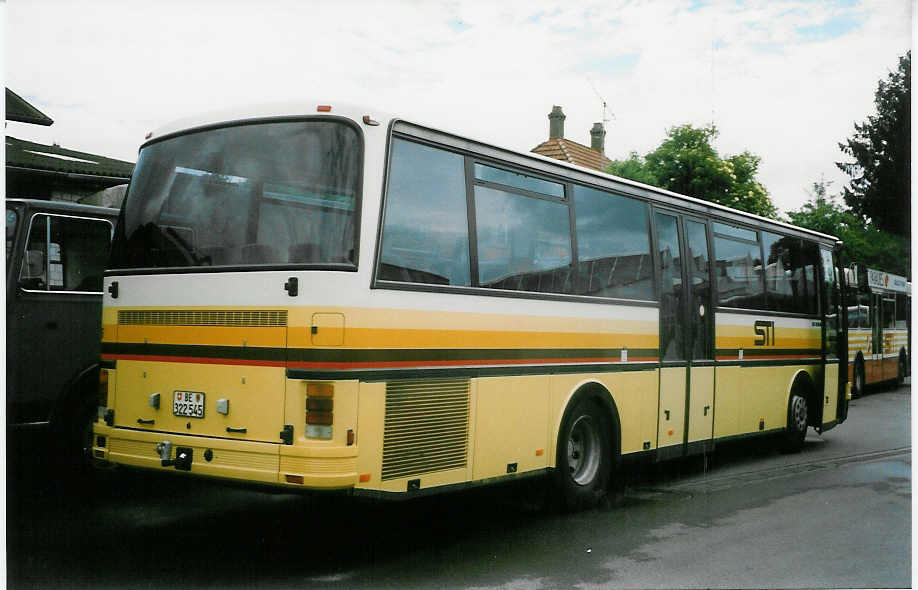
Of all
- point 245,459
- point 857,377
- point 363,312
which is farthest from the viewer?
point 857,377

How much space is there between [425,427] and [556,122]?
17.6 ft

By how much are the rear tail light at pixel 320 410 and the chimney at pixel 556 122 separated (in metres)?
5.36

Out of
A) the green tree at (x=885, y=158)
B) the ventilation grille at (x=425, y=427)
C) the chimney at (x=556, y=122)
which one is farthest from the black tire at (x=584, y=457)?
the chimney at (x=556, y=122)

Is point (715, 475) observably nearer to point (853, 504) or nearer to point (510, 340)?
point (853, 504)

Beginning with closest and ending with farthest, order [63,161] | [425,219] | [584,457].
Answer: [425,219] → [584,457] → [63,161]

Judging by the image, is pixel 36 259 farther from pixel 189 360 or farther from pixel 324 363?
pixel 324 363

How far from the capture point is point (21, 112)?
24.3ft

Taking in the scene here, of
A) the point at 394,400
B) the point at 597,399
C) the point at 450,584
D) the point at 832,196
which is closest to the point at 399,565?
the point at 450,584

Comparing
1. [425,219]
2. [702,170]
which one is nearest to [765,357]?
[702,170]

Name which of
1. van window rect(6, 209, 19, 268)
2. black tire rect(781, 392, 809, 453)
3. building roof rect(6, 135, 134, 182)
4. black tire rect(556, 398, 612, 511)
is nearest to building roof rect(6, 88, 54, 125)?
building roof rect(6, 135, 134, 182)

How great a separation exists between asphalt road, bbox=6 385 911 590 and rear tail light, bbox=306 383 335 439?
1.00 metres

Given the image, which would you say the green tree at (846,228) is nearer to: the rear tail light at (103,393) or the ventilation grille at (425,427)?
the ventilation grille at (425,427)

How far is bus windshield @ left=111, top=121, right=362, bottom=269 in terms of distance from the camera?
6.08m

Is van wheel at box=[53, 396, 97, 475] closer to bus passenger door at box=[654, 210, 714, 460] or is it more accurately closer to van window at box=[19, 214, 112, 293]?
van window at box=[19, 214, 112, 293]
